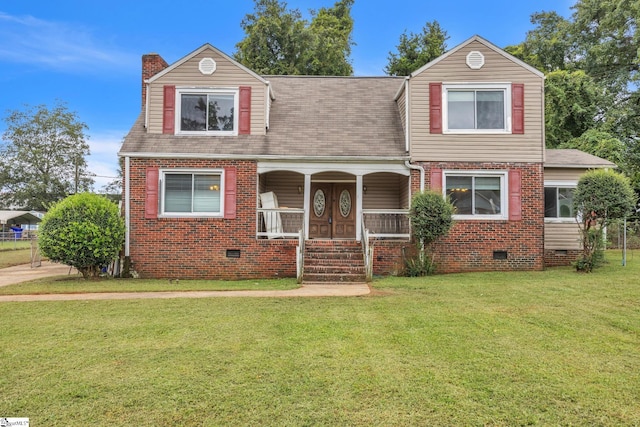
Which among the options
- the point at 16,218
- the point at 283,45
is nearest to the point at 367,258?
the point at 283,45

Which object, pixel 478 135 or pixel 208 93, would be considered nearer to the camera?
pixel 478 135

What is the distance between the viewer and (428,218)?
1080cm

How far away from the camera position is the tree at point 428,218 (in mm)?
10820

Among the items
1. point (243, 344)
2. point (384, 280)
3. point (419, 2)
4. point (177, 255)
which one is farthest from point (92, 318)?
point (419, 2)

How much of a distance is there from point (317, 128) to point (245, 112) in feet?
7.34

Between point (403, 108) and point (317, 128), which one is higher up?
point (403, 108)

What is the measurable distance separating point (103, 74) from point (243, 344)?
28.8 m

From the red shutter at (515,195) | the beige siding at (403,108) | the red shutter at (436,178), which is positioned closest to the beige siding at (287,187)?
the beige siding at (403,108)

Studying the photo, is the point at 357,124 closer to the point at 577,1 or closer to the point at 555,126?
the point at 555,126

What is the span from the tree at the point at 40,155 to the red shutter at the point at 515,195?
45664mm

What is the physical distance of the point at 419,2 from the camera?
2625 centimetres

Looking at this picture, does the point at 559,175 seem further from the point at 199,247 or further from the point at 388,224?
the point at 199,247

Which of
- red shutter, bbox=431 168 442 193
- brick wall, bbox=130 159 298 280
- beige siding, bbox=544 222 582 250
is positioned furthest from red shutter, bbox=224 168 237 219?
beige siding, bbox=544 222 582 250

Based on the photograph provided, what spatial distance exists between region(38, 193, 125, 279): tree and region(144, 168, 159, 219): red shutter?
0.88 m
